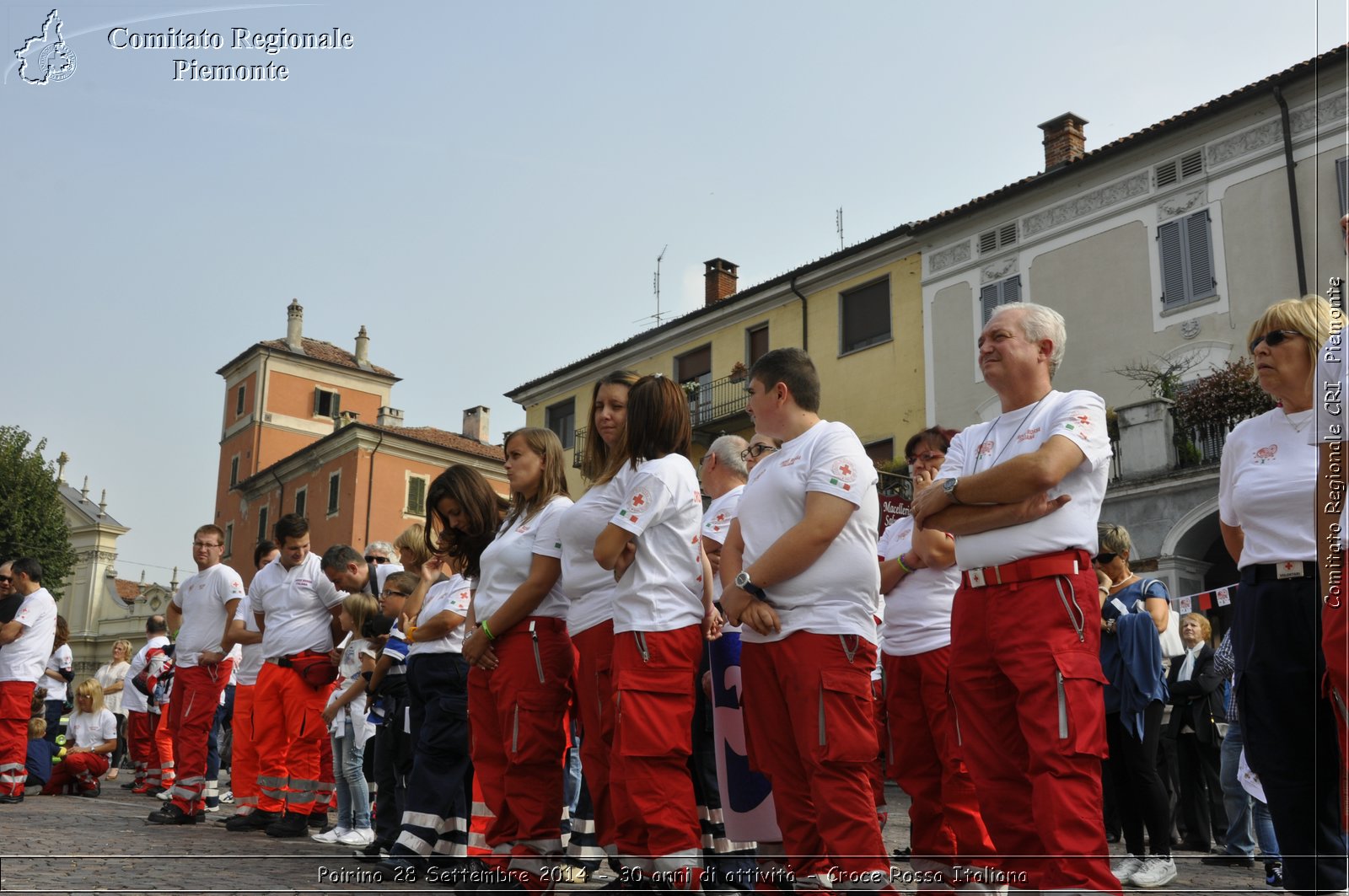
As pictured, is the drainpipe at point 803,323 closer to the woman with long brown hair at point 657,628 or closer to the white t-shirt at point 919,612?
the white t-shirt at point 919,612

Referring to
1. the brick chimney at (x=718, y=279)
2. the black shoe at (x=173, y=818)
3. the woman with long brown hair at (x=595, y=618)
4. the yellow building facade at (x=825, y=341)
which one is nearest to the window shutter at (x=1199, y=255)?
the yellow building facade at (x=825, y=341)

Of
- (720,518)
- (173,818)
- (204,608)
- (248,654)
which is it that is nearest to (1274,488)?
(720,518)

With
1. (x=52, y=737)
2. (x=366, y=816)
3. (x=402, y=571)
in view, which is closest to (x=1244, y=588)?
(x=402, y=571)

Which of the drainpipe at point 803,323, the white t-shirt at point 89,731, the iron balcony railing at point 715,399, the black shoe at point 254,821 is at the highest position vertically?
the drainpipe at point 803,323

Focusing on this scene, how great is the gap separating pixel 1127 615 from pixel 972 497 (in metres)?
3.43

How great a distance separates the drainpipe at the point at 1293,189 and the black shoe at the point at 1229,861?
1360cm

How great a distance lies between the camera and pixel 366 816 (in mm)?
8047

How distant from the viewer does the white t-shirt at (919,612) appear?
5.15 m

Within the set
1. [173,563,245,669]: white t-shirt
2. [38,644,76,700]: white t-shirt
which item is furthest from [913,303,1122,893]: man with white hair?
[38,644,76,700]: white t-shirt

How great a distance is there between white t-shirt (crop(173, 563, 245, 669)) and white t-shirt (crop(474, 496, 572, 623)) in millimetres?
4598

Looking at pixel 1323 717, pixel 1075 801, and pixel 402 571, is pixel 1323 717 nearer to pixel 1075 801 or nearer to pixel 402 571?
pixel 1075 801

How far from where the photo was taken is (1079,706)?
360 cm

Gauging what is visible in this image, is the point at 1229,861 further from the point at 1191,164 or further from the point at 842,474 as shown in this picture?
the point at 1191,164

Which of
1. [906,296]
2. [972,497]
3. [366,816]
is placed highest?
[906,296]
